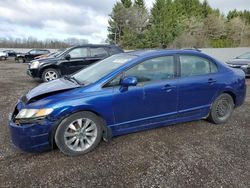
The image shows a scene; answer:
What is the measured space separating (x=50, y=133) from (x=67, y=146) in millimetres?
302

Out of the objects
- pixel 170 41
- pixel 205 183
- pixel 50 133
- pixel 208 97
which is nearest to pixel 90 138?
pixel 50 133

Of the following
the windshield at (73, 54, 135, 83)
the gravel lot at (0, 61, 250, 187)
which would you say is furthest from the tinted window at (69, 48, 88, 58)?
the gravel lot at (0, 61, 250, 187)

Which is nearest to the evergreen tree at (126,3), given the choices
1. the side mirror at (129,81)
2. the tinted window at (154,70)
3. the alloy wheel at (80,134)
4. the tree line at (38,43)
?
the tree line at (38,43)

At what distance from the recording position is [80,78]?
4.25 metres

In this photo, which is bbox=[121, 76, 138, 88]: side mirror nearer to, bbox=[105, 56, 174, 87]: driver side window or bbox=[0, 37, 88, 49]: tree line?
bbox=[105, 56, 174, 87]: driver side window

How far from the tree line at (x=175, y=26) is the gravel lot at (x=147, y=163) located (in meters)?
33.6

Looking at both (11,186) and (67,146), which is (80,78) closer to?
(67,146)

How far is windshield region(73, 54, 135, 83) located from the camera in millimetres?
3951

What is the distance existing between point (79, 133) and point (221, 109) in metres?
2.80

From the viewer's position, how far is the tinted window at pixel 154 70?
3.95 m

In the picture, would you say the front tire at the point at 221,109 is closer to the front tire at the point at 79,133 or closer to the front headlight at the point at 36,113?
the front tire at the point at 79,133

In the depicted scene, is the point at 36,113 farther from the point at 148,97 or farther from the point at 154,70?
the point at 154,70

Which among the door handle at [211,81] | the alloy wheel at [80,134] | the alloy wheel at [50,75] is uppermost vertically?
the door handle at [211,81]

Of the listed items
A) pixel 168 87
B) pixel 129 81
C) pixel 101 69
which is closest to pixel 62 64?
pixel 101 69
